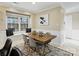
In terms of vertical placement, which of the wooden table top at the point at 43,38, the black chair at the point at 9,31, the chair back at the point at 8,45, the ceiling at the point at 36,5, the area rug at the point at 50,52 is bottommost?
the area rug at the point at 50,52

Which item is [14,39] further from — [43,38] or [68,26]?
[68,26]

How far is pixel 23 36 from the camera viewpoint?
1.64 m

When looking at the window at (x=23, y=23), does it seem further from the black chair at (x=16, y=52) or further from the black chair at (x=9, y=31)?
the black chair at (x=16, y=52)

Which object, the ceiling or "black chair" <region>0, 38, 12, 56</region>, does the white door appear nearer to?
the ceiling

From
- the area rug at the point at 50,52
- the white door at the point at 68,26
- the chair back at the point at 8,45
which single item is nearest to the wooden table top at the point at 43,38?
the area rug at the point at 50,52

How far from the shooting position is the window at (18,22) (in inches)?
62.9

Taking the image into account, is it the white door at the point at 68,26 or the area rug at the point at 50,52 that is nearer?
the area rug at the point at 50,52

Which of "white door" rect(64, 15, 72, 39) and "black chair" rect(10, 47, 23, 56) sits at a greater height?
"white door" rect(64, 15, 72, 39)

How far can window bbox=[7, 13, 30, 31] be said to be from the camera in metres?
1.60

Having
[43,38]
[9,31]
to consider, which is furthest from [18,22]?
[43,38]

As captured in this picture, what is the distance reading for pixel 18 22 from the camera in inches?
65.9

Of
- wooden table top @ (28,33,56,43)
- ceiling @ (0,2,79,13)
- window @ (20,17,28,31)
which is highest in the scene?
ceiling @ (0,2,79,13)

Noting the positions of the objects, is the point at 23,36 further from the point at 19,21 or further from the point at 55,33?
the point at 55,33

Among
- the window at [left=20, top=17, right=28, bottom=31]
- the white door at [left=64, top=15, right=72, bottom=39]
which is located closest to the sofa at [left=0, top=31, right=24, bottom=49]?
the window at [left=20, top=17, right=28, bottom=31]
